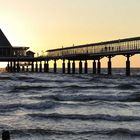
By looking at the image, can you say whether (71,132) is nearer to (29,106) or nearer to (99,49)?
(29,106)

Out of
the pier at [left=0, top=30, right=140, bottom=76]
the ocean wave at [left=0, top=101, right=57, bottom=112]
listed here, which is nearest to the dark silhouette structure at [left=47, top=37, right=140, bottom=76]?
the pier at [left=0, top=30, right=140, bottom=76]

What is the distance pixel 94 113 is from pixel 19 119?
4.22 meters

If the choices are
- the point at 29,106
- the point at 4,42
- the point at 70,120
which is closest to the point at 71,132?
the point at 70,120

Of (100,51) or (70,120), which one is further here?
(100,51)

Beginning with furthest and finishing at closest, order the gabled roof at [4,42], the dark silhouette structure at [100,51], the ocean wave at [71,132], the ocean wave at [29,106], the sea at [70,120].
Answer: the gabled roof at [4,42] → the dark silhouette structure at [100,51] → the ocean wave at [29,106] → the ocean wave at [71,132] → the sea at [70,120]

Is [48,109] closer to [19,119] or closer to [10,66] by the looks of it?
[19,119]

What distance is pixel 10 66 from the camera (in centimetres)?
13700

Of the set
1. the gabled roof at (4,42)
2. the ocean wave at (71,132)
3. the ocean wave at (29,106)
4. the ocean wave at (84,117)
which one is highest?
the gabled roof at (4,42)

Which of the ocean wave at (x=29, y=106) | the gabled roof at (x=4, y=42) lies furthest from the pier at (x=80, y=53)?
the ocean wave at (x=29, y=106)

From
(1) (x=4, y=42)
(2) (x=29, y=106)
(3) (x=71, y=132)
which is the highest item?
(1) (x=4, y=42)

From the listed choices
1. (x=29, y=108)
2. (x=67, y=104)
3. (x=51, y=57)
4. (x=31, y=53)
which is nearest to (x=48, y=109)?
(x=29, y=108)

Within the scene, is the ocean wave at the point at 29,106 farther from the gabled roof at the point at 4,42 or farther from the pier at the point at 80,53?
the gabled roof at the point at 4,42

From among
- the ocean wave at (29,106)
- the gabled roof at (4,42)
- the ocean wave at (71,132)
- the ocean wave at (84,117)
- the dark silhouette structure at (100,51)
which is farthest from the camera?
the gabled roof at (4,42)

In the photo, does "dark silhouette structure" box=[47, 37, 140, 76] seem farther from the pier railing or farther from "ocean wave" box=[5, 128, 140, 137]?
"ocean wave" box=[5, 128, 140, 137]
